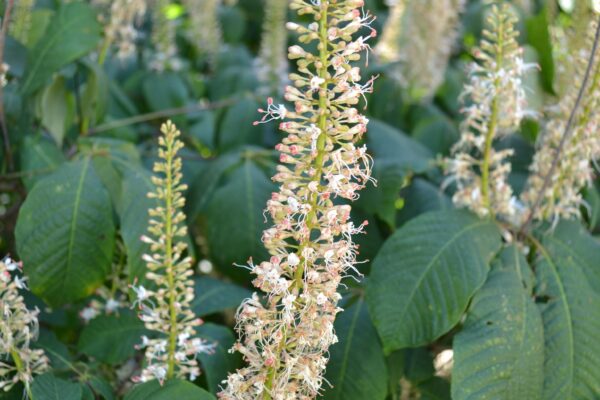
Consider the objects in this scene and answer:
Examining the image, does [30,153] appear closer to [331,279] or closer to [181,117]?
[181,117]

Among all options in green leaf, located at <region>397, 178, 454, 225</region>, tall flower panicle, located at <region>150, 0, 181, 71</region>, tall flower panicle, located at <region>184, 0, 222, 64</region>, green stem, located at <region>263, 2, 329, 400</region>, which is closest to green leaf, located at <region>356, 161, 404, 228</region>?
green leaf, located at <region>397, 178, 454, 225</region>

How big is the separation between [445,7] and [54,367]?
289 cm

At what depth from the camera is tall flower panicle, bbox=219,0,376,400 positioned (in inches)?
57.0

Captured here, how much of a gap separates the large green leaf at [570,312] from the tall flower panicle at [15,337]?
4.28 ft

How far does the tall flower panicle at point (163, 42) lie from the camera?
380 centimetres

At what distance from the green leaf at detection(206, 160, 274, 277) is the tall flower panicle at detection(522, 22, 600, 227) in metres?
0.88

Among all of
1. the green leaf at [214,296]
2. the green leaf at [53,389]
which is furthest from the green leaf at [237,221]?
the green leaf at [53,389]

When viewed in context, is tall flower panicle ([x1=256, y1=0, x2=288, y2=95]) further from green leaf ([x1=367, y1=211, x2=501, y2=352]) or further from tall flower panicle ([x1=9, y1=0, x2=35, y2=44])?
green leaf ([x1=367, y1=211, x2=501, y2=352])

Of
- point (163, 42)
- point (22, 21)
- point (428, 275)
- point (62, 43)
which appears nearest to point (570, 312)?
point (428, 275)

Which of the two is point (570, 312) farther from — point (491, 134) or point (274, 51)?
point (274, 51)

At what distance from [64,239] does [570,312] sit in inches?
56.7

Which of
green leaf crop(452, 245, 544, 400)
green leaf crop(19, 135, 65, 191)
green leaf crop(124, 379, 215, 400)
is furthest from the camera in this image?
green leaf crop(19, 135, 65, 191)

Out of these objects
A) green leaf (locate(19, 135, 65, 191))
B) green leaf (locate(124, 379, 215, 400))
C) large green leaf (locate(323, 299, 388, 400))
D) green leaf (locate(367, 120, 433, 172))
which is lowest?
large green leaf (locate(323, 299, 388, 400))

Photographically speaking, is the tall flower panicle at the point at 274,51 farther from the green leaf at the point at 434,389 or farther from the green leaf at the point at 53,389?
the green leaf at the point at 53,389
